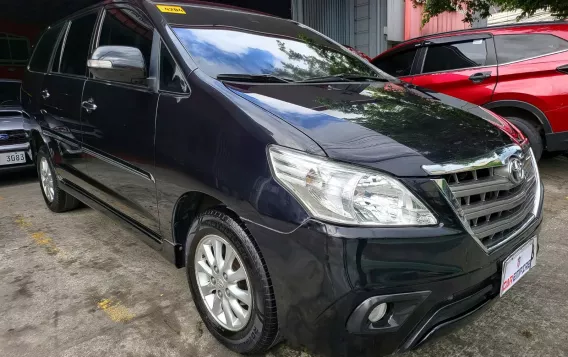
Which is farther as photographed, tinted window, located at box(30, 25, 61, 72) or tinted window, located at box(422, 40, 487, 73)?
tinted window, located at box(422, 40, 487, 73)

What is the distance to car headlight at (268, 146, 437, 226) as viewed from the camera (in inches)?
59.3

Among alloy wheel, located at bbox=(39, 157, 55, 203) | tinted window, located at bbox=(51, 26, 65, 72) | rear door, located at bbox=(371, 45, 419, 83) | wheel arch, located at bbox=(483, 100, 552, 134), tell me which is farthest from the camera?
rear door, located at bbox=(371, 45, 419, 83)

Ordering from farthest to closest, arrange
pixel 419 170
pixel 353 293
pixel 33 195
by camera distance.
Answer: pixel 33 195, pixel 419 170, pixel 353 293

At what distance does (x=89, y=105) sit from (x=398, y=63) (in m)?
4.06

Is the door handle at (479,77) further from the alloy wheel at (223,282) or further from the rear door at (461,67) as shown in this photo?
the alloy wheel at (223,282)

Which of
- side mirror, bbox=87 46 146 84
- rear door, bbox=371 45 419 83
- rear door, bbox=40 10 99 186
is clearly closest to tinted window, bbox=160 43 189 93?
side mirror, bbox=87 46 146 84

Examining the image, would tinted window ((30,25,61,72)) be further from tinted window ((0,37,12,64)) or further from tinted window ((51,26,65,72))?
tinted window ((0,37,12,64))

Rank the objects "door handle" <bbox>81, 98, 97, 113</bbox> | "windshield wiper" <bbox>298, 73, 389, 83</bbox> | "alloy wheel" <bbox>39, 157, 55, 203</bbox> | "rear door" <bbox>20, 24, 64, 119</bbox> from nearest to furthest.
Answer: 1. "windshield wiper" <bbox>298, 73, 389, 83</bbox>
2. "door handle" <bbox>81, 98, 97, 113</bbox>
3. "rear door" <bbox>20, 24, 64, 119</bbox>
4. "alloy wheel" <bbox>39, 157, 55, 203</bbox>

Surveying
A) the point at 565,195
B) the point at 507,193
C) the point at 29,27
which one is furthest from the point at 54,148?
the point at 29,27

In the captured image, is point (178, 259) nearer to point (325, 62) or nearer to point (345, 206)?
point (345, 206)

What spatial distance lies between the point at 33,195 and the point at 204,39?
12.4 ft

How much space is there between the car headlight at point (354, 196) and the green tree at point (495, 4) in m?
8.41

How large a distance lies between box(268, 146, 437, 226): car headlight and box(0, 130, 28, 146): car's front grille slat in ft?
16.5

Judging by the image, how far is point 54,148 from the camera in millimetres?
3619
